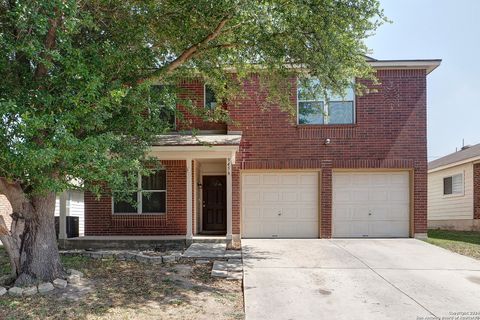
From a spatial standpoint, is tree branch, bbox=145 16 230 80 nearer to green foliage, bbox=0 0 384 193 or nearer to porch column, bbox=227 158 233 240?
green foliage, bbox=0 0 384 193

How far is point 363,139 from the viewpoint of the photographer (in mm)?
13516

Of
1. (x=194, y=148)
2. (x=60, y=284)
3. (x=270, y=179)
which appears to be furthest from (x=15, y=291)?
(x=270, y=179)

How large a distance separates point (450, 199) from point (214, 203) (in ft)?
39.6

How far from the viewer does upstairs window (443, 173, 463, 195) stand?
19.1 meters

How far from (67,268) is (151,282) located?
2.06 meters

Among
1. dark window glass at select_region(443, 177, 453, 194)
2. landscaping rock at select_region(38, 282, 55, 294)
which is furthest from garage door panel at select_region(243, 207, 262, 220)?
dark window glass at select_region(443, 177, 453, 194)

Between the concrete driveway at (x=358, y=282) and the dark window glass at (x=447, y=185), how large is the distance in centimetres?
958

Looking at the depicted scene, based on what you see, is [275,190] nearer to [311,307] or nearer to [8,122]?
[311,307]

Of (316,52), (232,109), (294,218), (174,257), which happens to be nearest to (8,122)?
(174,257)

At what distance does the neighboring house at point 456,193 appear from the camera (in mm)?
17500

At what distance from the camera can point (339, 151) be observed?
13.5 meters

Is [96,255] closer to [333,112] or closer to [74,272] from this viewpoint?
[74,272]

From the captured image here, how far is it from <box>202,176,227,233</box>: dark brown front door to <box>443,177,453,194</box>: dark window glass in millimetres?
11903

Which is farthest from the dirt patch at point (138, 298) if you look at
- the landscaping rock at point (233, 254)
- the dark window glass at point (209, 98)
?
the dark window glass at point (209, 98)
